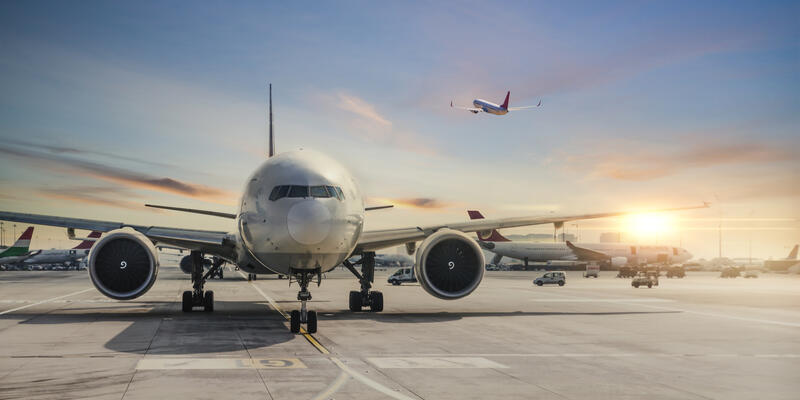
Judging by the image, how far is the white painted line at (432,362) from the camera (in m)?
11.8

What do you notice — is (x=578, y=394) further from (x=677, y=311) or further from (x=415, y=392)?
(x=677, y=311)

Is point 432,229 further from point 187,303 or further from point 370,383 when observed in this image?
point 370,383

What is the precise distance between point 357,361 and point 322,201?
4940 mm

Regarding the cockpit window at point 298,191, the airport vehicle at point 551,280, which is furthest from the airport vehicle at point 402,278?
the cockpit window at point 298,191

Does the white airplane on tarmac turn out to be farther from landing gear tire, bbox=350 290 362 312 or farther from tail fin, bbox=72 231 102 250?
tail fin, bbox=72 231 102 250

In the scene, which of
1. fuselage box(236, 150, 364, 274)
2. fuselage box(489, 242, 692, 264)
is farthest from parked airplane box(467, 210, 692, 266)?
fuselage box(236, 150, 364, 274)

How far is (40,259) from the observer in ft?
367

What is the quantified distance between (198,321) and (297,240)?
6135 mm

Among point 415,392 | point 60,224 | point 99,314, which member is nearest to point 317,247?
point 415,392

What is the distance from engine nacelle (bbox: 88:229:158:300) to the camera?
18.8 metres

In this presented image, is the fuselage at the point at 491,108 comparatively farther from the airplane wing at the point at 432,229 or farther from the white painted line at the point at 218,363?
the white painted line at the point at 218,363

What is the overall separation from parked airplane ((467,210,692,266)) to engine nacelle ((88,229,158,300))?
239ft

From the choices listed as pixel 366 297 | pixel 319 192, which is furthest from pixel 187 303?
pixel 319 192

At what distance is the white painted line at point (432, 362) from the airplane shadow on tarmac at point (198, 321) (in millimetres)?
3399
